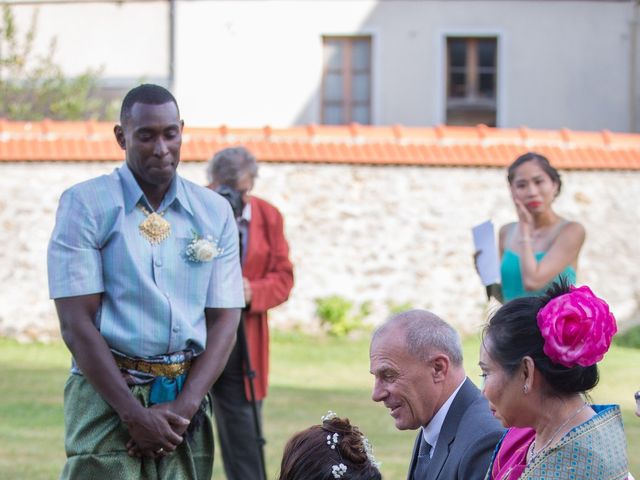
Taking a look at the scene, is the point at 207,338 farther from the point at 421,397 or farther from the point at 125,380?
the point at 421,397

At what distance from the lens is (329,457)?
3.06 m

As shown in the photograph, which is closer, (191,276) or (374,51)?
(191,276)

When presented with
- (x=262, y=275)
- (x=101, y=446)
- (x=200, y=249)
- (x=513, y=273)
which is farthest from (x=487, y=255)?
(x=101, y=446)

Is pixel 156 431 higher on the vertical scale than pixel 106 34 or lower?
lower

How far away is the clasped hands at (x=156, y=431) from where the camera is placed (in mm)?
3965

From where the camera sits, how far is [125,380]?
402 centimetres

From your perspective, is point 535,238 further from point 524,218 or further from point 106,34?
point 106,34

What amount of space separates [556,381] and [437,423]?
567 mm

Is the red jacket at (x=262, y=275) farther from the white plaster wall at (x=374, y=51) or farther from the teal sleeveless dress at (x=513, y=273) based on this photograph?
the white plaster wall at (x=374, y=51)

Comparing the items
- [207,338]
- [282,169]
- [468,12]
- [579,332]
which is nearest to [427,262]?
[282,169]

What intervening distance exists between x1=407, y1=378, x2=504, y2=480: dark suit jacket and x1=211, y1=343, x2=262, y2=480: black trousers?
8.20 feet

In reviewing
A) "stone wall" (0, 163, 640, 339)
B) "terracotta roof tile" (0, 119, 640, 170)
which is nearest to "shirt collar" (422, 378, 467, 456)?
"terracotta roof tile" (0, 119, 640, 170)

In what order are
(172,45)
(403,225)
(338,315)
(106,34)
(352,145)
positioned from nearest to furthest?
(338,315), (352,145), (403,225), (172,45), (106,34)

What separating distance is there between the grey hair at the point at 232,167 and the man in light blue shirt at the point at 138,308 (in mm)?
1852
